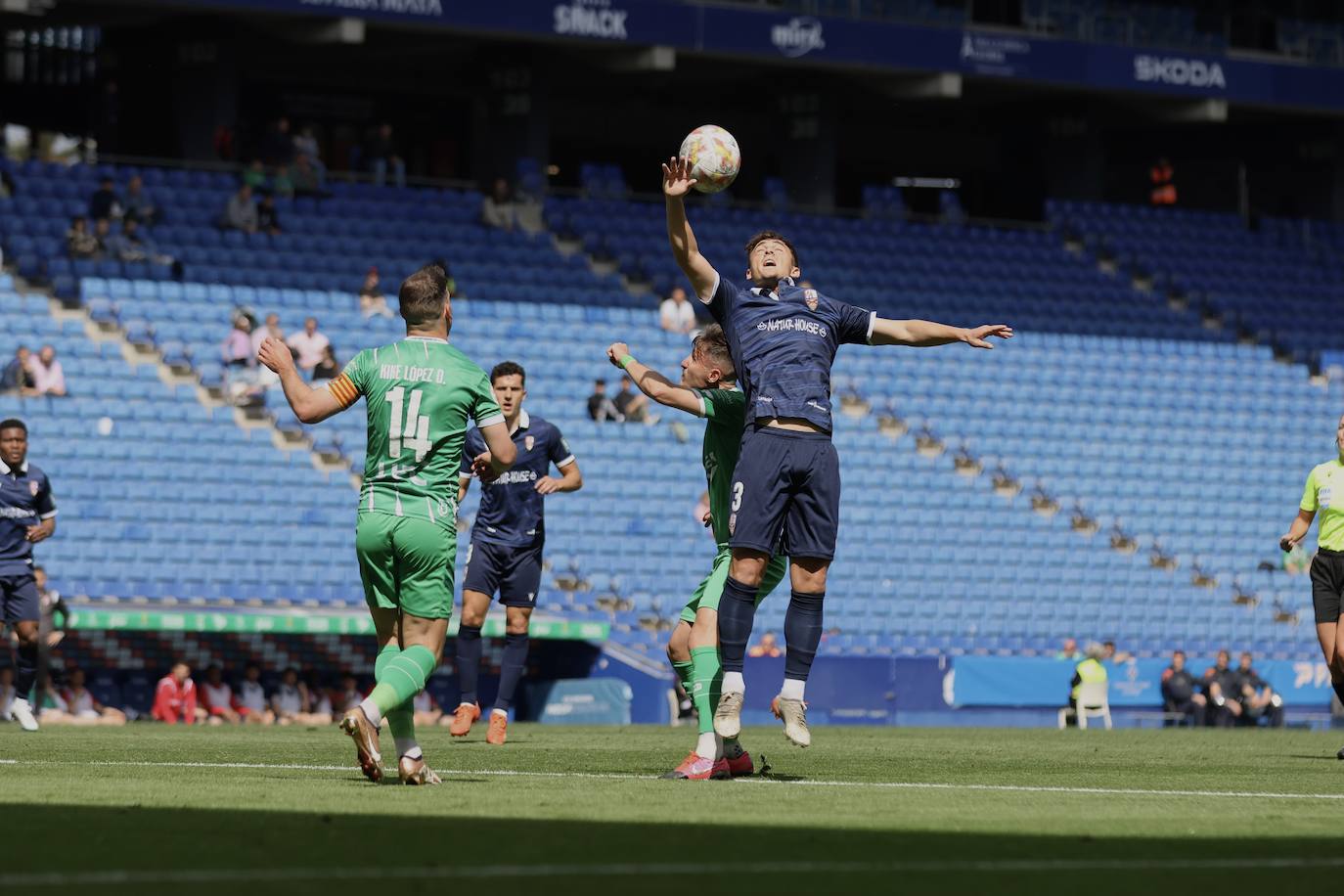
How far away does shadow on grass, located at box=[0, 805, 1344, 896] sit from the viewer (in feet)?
18.2

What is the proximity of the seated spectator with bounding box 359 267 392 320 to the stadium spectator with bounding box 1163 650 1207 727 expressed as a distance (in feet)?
35.9

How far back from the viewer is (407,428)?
895cm

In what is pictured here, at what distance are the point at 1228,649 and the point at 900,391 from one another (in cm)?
608

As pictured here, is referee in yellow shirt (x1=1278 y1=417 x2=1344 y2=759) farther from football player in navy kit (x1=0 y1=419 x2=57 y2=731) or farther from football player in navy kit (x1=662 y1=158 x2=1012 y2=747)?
football player in navy kit (x1=0 y1=419 x2=57 y2=731)

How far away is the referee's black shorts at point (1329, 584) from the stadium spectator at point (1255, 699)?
1175 centimetres

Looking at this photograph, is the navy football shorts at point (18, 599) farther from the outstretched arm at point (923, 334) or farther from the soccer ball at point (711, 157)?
the outstretched arm at point (923, 334)

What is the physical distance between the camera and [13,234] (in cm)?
2720

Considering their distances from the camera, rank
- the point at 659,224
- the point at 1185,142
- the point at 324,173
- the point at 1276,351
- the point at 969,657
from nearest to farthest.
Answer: the point at 969,657
the point at 324,173
the point at 659,224
the point at 1276,351
the point at 1185,142

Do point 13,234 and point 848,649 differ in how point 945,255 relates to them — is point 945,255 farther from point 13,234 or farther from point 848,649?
point 13,234

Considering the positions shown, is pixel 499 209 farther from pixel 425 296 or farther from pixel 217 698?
pixel 425 296

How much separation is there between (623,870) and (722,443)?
16.0 ft

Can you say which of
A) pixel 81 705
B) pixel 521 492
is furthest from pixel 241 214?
pixel 521 492

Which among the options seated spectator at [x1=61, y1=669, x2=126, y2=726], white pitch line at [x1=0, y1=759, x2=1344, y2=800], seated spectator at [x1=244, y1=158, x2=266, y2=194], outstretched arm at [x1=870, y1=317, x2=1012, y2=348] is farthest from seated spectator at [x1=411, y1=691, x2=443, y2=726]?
outstretched arm at [x1=870, y1=317, x2=1012, y2=348]

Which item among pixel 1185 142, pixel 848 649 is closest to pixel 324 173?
pixel 848 649
